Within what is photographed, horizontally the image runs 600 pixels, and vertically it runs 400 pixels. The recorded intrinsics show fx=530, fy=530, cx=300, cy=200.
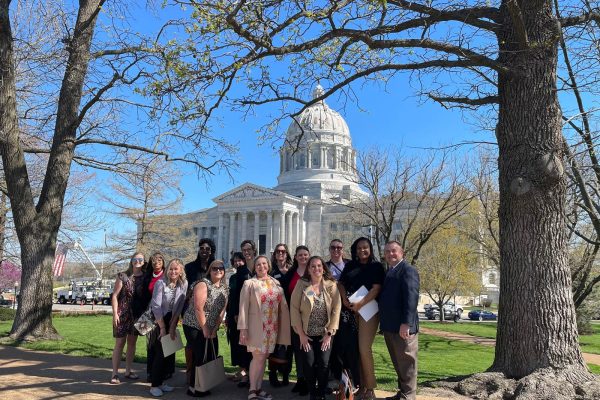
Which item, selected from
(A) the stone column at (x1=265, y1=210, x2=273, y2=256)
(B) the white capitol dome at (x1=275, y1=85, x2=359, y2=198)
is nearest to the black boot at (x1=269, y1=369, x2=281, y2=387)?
(A) the stone column at (x1=265, y1=210, x2=273, y2=256)

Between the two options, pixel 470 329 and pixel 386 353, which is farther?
pixel 470 329

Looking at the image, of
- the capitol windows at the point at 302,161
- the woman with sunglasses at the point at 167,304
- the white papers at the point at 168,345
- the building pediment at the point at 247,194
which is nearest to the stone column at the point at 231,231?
the building pediment at the point at 247,194

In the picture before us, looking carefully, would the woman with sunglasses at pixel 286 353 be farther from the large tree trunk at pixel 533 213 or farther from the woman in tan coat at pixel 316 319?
the large tree trunk at pixel 533 213

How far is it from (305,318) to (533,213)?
3.35 m

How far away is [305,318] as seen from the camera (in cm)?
612

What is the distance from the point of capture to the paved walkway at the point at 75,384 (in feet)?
21.0

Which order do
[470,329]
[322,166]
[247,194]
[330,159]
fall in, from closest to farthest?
[470,329] < [247,194] < [330,159] < [322,166]

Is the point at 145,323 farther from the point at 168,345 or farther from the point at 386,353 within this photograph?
the point at 386,353

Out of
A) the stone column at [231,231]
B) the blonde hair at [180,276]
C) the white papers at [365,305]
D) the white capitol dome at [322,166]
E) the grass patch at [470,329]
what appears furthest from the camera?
the white capitol dome at [322,166]

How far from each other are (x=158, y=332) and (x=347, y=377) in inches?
106

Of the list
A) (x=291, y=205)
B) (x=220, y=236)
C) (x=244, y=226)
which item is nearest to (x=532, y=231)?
(x=291, y=205)

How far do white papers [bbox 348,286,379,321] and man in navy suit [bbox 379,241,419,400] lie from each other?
11cm

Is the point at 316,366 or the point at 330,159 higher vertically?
the point at 330,159

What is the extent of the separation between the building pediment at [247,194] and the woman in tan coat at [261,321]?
253ft
